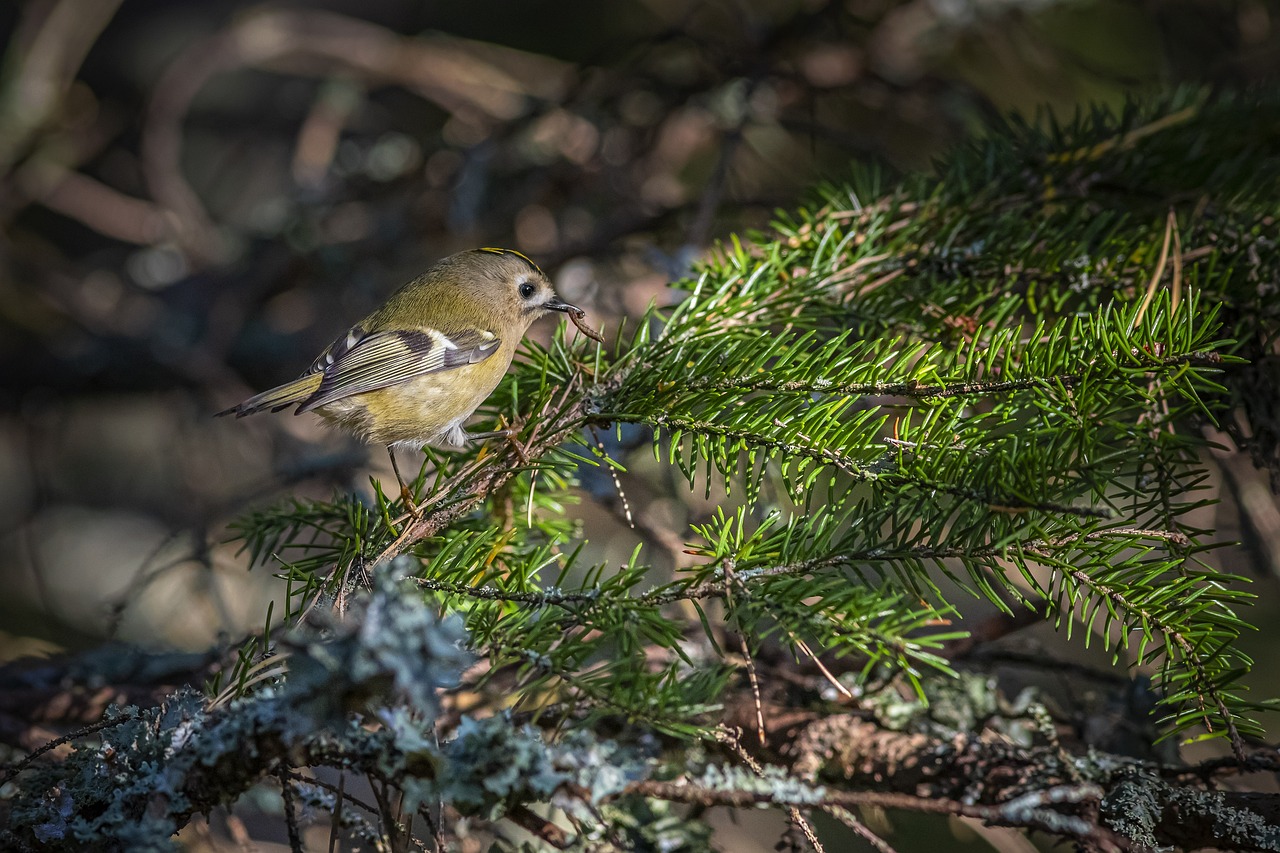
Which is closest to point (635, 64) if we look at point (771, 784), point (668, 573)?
point (668, 573)

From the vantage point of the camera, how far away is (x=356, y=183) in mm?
2977

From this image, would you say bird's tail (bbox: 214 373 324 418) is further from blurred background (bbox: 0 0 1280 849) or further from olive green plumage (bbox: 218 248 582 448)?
blurred background (bbox: 0 0 1280 849)

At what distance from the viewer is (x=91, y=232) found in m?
4.39

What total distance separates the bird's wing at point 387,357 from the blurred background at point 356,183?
1.35ft

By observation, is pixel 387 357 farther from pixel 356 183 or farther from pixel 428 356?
pixel 356 183

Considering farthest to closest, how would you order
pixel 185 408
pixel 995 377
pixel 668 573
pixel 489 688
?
1. pixel 185 408
2. pixel 668 573
3. pixel 489 688
4. pixel 995 377

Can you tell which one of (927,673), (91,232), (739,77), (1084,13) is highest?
(1084,13)

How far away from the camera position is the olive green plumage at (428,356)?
1.67 m

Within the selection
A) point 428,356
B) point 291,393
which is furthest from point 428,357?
point 291,393

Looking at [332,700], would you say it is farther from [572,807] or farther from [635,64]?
[635,64]

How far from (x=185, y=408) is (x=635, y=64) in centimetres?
177

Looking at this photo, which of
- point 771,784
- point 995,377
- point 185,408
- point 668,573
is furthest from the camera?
point 185,408

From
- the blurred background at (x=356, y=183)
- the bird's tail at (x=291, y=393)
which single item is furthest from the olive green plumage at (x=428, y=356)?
the blurred background at (x=356, y=183)

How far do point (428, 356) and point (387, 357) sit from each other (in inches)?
3.2
